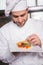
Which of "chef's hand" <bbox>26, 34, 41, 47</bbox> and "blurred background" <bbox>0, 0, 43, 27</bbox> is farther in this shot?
"blurred background" <bbox>0, 0, 43, 27</bbox>

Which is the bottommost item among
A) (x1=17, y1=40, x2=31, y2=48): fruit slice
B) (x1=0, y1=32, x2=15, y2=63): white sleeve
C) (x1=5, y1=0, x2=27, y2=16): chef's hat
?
(x1=0, y1=32, x2=15, y2=63): white sleeve

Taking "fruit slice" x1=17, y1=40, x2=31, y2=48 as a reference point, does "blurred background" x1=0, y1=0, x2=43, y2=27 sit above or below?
above

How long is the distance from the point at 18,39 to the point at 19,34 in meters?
0.04

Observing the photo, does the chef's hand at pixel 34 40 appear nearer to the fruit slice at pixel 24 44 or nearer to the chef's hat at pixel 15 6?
the fruit slice at pixel 24 44

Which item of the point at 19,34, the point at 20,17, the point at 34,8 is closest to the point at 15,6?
the point at 20,17

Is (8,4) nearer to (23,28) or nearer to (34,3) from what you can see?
(23,28)

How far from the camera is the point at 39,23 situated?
119cm

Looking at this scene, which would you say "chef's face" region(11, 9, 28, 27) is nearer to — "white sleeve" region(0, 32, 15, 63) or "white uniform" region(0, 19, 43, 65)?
"white uniform" region(0, 19, 43, 65)

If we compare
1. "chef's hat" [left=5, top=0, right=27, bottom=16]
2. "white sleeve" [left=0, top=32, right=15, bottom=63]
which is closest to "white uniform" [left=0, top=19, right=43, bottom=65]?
"white sleeve" [left=0, top=32, right=15, bottom=63]

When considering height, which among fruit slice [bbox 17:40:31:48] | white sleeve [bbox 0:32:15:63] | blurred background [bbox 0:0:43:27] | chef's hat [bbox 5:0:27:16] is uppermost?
chef's hat [bbox 5:0:27:16]

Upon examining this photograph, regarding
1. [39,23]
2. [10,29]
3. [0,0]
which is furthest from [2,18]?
[39,23]

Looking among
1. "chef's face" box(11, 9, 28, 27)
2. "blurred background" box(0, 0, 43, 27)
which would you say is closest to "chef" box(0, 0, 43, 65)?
"chef's face" box(11, 9, 28, 27)

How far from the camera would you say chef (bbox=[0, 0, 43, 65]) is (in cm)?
107

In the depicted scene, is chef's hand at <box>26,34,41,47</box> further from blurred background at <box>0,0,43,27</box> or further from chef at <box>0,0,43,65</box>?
blurred background at <box>0,0,43,27</box>
